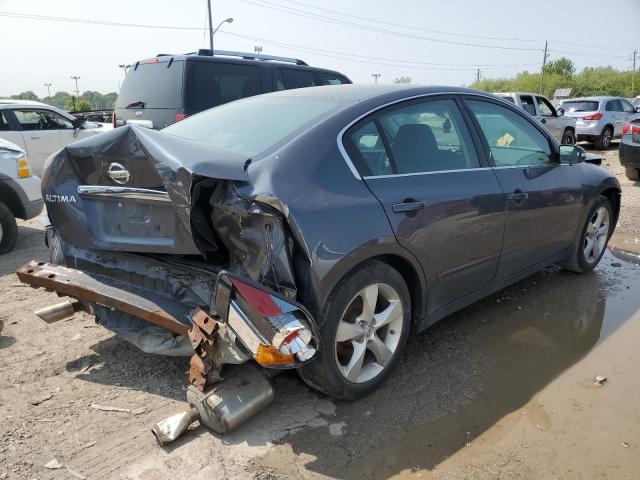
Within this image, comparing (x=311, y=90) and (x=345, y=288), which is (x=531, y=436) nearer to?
(x=345, y=288)

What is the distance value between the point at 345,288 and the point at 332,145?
773 mm

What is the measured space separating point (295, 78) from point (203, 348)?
265 inches

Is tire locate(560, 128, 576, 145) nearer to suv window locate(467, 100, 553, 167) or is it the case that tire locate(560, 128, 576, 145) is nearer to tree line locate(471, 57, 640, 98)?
suv window locate(467, 100, 553, 167)

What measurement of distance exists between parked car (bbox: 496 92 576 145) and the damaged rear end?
1266 cm

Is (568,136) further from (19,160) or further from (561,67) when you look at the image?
(561,67)

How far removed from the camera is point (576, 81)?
64062 mm

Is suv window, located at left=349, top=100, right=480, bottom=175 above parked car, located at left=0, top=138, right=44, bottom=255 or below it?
above

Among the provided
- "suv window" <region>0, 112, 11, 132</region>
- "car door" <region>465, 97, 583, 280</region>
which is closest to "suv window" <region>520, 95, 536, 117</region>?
"car door" <region>465, 97, 583, 280</region>

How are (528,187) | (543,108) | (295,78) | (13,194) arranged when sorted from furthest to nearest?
(543,108)
(295,78)
(13,194)
(528,187)

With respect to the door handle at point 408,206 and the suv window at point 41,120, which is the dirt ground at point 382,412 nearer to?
the door handle at point 408,206

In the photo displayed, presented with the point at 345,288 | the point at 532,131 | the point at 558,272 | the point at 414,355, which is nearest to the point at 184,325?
the point at 345,288

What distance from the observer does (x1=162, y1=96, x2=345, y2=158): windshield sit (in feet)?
9.65

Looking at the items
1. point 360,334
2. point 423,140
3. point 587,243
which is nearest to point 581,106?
point 587,243

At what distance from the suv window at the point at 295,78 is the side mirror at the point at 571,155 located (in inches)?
193
